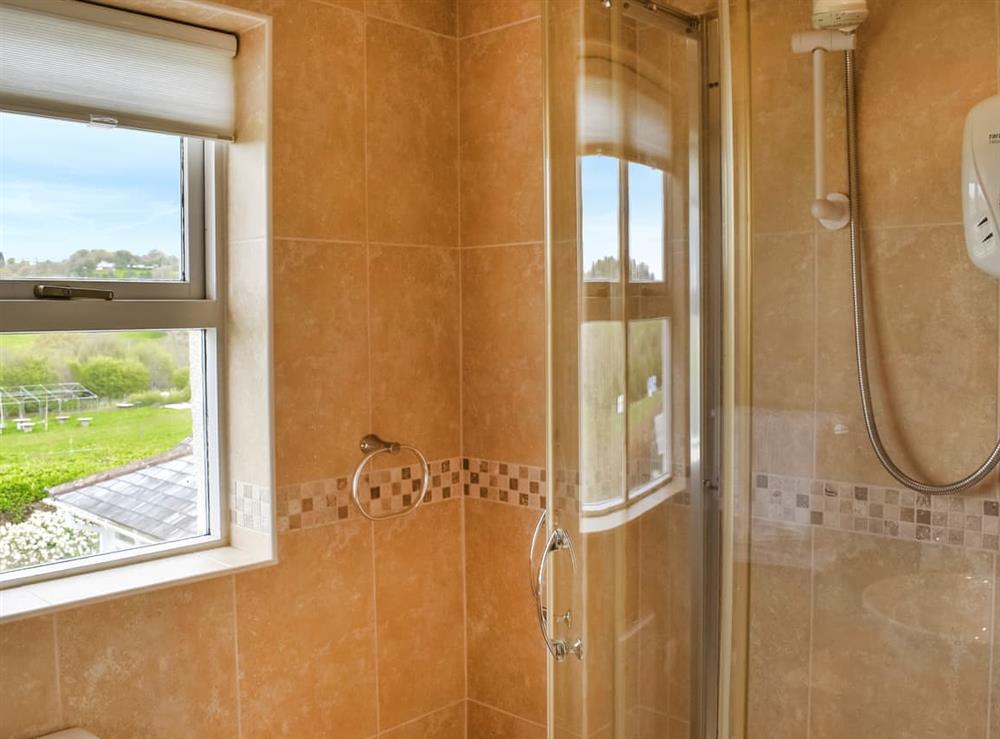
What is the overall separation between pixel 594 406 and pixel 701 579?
0.37m

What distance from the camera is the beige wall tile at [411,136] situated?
2418mm

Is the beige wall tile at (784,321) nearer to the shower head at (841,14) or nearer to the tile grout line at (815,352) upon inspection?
the tile grout line at (815,352)

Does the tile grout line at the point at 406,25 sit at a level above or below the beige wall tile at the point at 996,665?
above

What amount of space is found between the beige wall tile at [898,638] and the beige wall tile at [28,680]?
1471 millimetres

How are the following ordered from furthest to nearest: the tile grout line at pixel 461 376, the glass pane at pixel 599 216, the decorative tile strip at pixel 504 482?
the tile grout line at pixel 461 376
the decorative tile strip at pixel 504 482
the glass pane at pixel 599 216

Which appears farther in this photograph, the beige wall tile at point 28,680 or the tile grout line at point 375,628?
the tile grout line at point 375,628

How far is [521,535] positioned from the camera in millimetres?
2537

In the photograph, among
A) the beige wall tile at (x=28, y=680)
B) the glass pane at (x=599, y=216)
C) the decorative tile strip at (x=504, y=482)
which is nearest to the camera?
the glass pane at (x=599, y=216)

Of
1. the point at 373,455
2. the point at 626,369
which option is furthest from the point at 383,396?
the point at 626,369

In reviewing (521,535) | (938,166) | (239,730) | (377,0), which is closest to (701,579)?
(938,166)

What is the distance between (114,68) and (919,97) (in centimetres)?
163

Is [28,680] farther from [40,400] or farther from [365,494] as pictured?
[365,494]

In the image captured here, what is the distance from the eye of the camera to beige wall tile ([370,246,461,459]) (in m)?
2.45

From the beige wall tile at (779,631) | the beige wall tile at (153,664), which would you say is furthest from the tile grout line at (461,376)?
the beige wall tile at (779,631)
